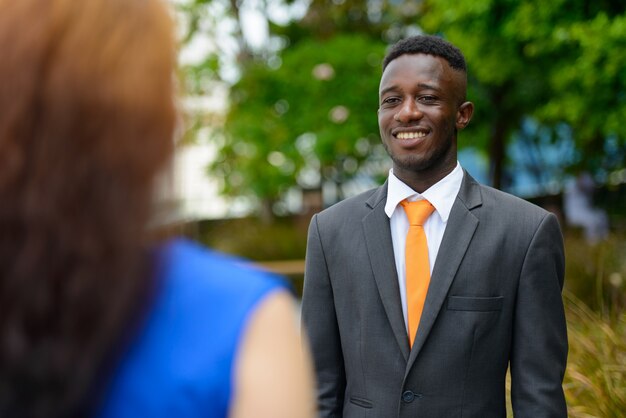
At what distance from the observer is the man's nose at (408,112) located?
260cm

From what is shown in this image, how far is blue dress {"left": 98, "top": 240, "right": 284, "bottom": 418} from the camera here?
1023mm

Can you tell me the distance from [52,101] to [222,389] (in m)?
0.43

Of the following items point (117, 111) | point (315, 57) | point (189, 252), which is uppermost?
point (315, 57)

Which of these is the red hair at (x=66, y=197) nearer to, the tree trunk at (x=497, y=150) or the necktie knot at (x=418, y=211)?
the necktie knot at (x=418, y=211)

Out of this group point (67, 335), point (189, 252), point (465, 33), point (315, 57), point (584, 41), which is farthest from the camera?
point (315, 57)

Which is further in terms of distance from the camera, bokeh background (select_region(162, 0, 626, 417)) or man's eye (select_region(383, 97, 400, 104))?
bokeh background (select_region(162, 0, 626, 417))

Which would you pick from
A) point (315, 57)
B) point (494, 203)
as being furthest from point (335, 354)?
point (315, 57)

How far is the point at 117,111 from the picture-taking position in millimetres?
1037

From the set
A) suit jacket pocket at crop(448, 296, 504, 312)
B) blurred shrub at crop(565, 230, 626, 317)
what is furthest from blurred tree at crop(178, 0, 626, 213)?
suit jacket pocket at crop(448, 296, 504, 312)

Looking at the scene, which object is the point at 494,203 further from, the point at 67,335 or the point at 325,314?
the point at 67,335

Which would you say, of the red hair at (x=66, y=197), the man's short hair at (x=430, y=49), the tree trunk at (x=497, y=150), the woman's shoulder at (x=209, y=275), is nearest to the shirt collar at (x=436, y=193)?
the man's short hair at (x=430, y=49)

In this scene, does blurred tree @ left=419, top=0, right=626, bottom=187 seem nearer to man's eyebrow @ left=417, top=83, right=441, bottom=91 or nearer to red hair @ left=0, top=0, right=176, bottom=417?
man's eyebrow @ left=417, top=83, right=441, bottom=91

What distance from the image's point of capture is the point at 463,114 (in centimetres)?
270

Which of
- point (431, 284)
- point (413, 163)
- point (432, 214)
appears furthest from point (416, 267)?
point (413, 163)
